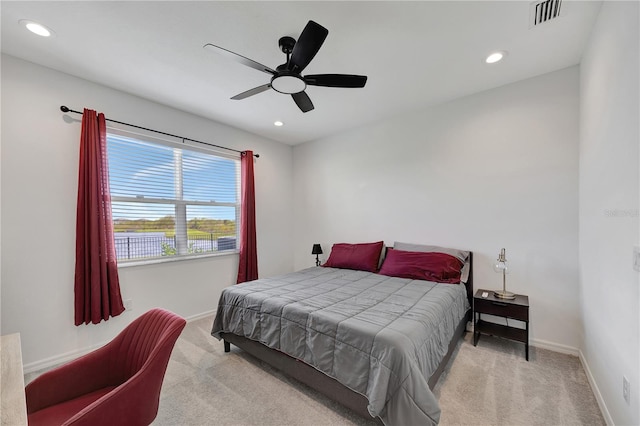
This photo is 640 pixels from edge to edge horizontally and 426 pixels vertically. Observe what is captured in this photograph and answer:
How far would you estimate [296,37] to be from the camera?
2.08 metres

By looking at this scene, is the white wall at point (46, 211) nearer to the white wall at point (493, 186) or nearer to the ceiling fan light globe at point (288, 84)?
the ceiling fan light globe at point (288, 84)

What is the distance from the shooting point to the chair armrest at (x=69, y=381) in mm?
1249

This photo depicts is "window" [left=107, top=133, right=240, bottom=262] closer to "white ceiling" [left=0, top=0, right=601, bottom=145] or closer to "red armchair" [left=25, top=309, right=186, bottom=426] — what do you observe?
"white ceiling" [left=0, top=0, right=601, bottom=145]

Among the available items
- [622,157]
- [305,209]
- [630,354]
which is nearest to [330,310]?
[630,354]

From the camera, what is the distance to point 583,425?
1624mm

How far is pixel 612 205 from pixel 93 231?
417 centimetres

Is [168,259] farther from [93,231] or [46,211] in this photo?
[46,211]

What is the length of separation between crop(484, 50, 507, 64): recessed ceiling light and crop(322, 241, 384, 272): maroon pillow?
2.33 m

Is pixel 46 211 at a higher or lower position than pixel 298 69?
lower

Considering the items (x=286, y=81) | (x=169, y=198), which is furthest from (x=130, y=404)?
(x=169, y=198)

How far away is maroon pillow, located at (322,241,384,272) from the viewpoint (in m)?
3.52

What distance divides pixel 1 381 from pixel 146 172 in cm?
256

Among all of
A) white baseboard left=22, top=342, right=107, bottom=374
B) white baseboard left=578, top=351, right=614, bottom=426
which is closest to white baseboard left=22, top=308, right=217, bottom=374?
white baseboard left=22, top=342, right=107, bottom=374

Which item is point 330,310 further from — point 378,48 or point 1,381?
point 378,48
